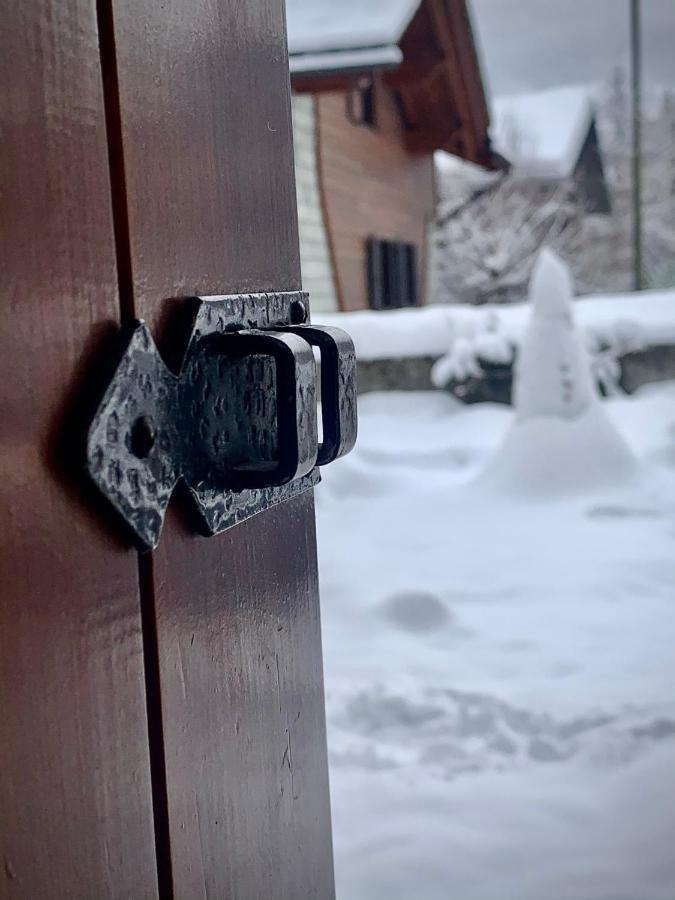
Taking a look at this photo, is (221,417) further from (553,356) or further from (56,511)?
(553,356)

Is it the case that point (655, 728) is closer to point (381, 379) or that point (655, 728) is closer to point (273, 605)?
point (273, 605)

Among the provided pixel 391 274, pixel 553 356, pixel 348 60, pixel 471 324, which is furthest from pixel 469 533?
pixel 391 274

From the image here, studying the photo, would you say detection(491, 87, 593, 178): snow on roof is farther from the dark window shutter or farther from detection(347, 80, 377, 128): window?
the dark window shutter

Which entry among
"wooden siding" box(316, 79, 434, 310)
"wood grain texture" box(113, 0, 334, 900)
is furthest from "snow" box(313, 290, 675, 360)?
"wood grain texture" box(113, 0, 334, 900)

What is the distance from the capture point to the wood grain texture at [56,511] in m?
0.43

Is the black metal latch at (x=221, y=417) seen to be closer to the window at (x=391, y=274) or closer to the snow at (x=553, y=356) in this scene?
the snow at (x=553, y=356)

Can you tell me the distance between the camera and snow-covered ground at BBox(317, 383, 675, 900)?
6.51 ft

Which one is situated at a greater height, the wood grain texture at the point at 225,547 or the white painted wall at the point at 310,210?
the white painted wall at the point at 310,210

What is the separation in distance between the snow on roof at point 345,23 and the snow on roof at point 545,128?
12.3 metres

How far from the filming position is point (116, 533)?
49cm

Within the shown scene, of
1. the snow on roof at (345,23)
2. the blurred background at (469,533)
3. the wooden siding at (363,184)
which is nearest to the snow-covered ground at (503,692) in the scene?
the blurred background at (469,533)

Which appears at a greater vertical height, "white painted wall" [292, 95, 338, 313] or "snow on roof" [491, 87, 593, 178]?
"snow on roof" [491, 87, 593, 178]

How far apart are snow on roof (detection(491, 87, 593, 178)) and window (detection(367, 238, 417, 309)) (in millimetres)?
7254

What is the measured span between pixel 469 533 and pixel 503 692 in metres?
2.31
